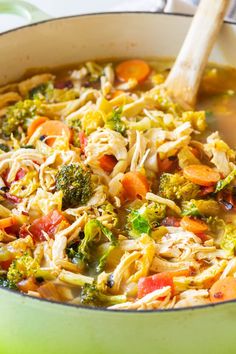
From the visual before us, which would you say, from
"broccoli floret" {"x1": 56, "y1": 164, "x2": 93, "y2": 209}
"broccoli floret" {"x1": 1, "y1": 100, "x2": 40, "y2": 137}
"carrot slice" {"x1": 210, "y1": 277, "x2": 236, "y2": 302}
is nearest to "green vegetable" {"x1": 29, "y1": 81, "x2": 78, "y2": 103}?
"broccoli floret" {"x1": 1, "y1": 100, "x2": 40, "y2": 137}

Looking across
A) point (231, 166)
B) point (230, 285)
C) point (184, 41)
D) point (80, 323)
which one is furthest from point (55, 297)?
point (184, 41)

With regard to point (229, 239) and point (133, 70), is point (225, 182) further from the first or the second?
point (133, 70)

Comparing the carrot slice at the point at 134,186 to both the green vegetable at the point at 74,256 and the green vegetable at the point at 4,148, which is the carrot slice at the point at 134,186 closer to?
the green vegetable at the point at 74,256

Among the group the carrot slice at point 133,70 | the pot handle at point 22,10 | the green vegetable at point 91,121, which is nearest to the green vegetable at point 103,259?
the green vegetable at point 91,121

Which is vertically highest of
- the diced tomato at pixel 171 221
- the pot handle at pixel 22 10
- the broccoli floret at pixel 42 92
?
the pot handle at pixel 22 10

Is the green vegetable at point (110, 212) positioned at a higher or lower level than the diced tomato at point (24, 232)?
higher

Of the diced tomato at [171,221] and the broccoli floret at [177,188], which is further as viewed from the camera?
the broccoli floret at [177,188]

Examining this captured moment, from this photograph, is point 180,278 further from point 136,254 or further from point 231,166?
point 231,166

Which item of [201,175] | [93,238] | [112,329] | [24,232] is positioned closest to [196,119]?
[201,175]
